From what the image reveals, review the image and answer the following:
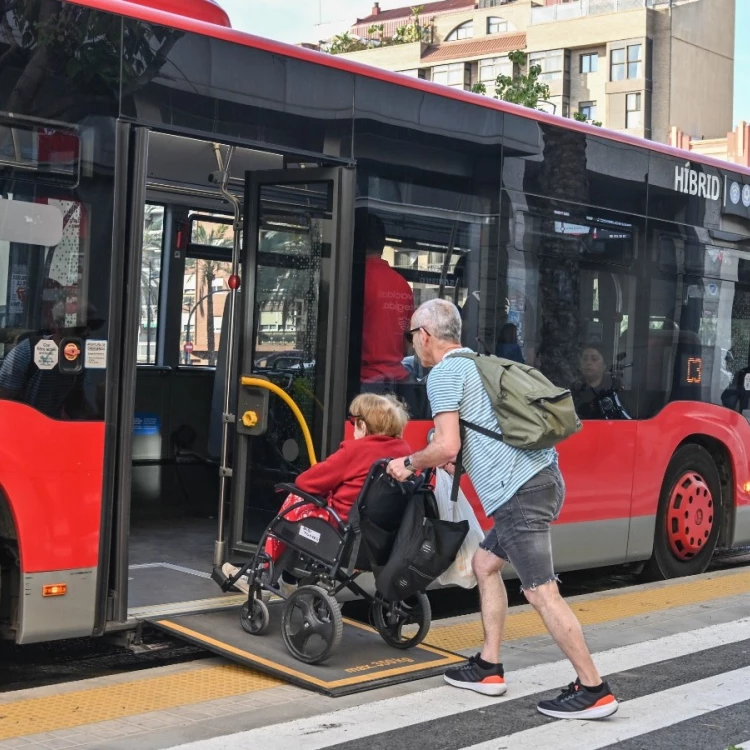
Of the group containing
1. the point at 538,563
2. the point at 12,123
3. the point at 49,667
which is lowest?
the point at 49,667

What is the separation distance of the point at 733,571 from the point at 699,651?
298 centimetres

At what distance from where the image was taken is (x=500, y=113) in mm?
7605

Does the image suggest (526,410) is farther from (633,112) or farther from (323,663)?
(633,112)

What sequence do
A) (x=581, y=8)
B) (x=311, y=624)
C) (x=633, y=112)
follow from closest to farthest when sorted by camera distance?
(x=311, y=624), (x=633, y=112), (x=581, y=8)

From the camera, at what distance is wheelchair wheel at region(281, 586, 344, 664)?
18.4 feet

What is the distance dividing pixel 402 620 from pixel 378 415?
1.03 m

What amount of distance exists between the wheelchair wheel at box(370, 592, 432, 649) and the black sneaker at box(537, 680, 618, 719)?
0.98 m

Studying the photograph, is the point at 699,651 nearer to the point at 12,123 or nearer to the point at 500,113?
the point at 500,113

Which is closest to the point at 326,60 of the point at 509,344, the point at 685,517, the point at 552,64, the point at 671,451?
the point at 509,344

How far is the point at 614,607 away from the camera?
A: 776cm

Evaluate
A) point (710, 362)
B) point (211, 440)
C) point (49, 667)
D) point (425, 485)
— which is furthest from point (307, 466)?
point (710, 362)

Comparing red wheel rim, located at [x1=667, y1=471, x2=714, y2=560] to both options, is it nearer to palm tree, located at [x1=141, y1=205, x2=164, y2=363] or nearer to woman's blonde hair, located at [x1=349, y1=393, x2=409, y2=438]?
woman's blonde hair, located at [x1=349, y1=393, x2=409, y2=438]

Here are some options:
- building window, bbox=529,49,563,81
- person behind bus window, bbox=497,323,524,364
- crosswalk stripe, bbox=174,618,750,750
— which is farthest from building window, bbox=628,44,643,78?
crosswalk stripe, bbox=174,618,750,750

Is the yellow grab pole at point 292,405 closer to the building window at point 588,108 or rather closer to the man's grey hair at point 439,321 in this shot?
the man's grey hair at point 439,321
